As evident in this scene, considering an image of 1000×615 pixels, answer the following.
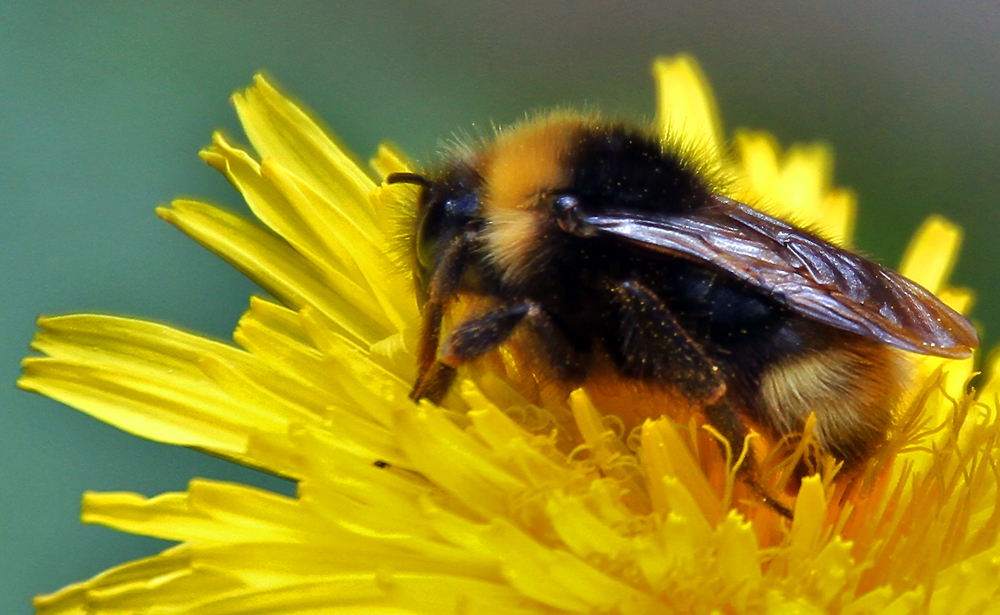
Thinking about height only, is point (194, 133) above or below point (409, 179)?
above

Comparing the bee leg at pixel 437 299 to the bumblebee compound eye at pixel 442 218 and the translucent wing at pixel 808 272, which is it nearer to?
the bumblebee compound eye at pixel 442 218

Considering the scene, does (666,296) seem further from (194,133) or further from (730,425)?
(194,133)

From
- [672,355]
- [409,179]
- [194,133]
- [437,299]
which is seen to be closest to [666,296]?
[672,355]

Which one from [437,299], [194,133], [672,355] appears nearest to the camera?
[672,355]

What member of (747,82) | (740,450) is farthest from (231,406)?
(747,82)

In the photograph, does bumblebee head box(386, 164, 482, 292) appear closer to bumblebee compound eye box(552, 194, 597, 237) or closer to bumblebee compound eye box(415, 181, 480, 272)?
bumblebee compound eye box(415, 181, 480, 272)

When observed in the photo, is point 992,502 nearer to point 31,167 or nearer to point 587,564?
point 587,564

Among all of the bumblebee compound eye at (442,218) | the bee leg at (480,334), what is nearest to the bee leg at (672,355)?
the bee leg at (480,334)
